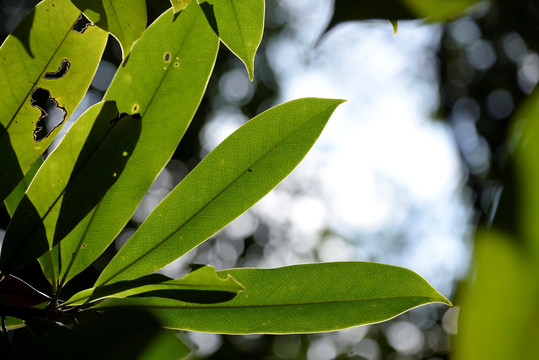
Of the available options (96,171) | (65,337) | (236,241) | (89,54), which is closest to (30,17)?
(89,54)

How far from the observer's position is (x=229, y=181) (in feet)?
2.25

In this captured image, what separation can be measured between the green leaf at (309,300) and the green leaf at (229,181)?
0.24ft

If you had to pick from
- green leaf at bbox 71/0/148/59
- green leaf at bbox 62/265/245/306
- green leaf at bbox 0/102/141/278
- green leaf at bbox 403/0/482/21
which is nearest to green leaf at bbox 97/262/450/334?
green leaf at bbox 62/265/245/306

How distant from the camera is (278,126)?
68cm

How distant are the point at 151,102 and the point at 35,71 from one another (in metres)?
0.14

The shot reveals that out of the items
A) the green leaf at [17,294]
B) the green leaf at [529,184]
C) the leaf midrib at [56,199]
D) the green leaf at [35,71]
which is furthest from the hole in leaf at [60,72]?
the green leaf at [529,184]

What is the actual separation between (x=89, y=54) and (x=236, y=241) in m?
6.99

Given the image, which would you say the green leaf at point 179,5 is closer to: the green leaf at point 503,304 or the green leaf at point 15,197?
the green leaf at point 15,197

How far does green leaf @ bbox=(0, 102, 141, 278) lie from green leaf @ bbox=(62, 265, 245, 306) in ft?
0.27

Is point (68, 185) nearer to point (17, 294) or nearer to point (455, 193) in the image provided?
point (17, 294)

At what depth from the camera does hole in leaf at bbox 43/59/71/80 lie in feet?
2.21

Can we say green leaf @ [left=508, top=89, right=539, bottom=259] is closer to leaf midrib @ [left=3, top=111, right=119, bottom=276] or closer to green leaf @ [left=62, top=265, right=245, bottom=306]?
green leaf @ [left=62, top=265, right=245, bottom=306]

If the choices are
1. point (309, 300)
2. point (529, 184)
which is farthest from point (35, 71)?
point (529, 184)

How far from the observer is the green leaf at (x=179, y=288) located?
0.59m
